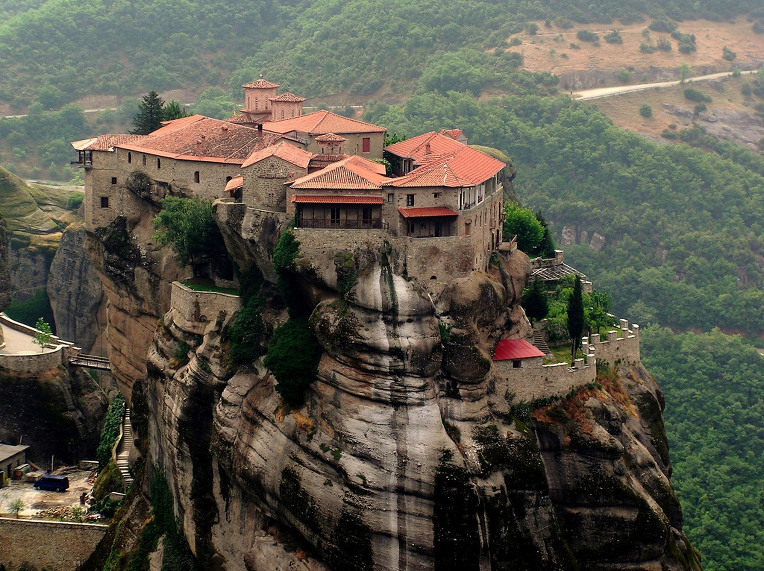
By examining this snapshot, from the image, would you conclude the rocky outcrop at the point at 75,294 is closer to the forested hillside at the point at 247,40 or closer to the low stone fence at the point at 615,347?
the low stone fence at the point at 615,347

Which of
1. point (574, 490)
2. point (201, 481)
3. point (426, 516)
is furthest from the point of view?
point (201, 481)

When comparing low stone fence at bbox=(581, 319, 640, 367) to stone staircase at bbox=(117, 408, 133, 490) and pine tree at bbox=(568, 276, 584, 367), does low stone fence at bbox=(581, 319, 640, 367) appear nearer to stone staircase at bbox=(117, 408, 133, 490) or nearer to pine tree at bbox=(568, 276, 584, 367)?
pine tree at bbox=(568, 276, 584, 367)

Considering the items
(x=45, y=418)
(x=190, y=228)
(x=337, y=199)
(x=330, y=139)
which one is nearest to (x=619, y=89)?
(x=45, y=418)

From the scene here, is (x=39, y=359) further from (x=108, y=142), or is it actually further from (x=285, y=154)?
(x=285, y=154)

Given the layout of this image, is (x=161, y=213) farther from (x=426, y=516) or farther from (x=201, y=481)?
(x=426, y=516)

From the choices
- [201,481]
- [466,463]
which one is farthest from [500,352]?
[201,481]

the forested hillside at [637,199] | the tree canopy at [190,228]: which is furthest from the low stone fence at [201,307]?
the forested hillside at [637,199]
